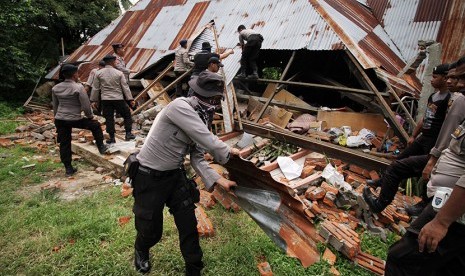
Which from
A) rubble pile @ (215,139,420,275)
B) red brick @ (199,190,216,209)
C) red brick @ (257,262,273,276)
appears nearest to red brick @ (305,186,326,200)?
rubble pile @ (215,139,420,275)

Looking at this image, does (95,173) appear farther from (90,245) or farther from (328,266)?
(328,266)

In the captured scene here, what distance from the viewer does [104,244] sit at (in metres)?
3.34

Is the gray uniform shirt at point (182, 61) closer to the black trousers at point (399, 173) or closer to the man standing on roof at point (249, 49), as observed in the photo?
the man standing on roof at point (249, 49)

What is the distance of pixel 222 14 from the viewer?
9.38 meters

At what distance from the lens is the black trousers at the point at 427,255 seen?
1821 mm

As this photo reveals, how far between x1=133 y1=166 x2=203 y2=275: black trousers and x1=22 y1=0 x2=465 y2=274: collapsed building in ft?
1.55

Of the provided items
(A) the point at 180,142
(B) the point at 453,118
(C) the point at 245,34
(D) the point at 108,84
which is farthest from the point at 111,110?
(B) the point at 453,118

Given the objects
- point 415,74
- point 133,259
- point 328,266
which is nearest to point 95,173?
point 133,259

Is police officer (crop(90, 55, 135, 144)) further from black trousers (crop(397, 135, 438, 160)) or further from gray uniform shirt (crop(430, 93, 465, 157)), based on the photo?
gray uniform shirt (crop(430, 93, 465, 157))

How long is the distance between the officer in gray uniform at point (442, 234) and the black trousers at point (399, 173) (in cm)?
150

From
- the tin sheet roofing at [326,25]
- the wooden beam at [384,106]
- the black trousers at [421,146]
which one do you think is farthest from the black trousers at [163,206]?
the tin sheet roofing at [326,25]

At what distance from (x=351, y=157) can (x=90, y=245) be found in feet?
13.6

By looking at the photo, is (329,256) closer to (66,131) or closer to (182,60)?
(66,131)

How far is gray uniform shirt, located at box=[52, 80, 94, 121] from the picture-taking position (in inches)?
195
